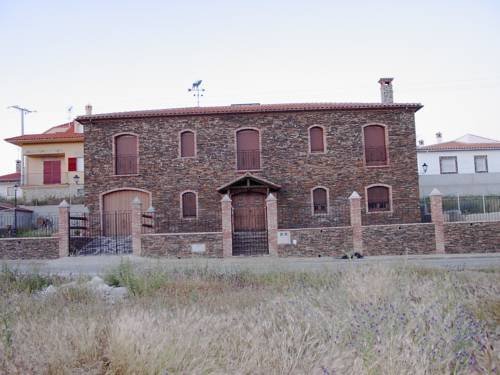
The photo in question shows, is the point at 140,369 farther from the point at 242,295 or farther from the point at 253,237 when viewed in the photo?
the point at 253,237

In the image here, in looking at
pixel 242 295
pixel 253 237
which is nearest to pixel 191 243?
pixel 253 237

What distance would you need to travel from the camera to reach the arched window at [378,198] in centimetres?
2531

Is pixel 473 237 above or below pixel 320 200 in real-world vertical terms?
below

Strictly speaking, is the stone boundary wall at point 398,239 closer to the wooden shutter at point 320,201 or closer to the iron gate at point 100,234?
the wooden shutter at point 320,201

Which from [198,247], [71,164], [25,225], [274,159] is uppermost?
A: [71,164]

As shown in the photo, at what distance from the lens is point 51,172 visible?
3591 cm

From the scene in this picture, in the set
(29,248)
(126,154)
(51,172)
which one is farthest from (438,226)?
(51,172)

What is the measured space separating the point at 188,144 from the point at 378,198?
9.97 meters

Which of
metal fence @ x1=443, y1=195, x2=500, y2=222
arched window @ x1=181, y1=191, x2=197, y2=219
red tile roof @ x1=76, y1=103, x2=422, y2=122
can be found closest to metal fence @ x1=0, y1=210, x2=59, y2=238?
red tile roof @ x1=76, y1=103, x2=422, y2=122

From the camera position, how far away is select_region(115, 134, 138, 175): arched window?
1020 inches

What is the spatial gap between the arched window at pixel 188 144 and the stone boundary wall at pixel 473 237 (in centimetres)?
1275

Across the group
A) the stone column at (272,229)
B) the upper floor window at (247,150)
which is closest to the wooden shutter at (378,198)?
the upper floor window at (247,150)

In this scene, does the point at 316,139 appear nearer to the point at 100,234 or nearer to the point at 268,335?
the point at 100,234

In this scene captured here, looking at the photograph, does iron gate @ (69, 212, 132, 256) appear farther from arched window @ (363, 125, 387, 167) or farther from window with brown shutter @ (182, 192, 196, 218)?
arched window @ (363, 125, 387, 167)
